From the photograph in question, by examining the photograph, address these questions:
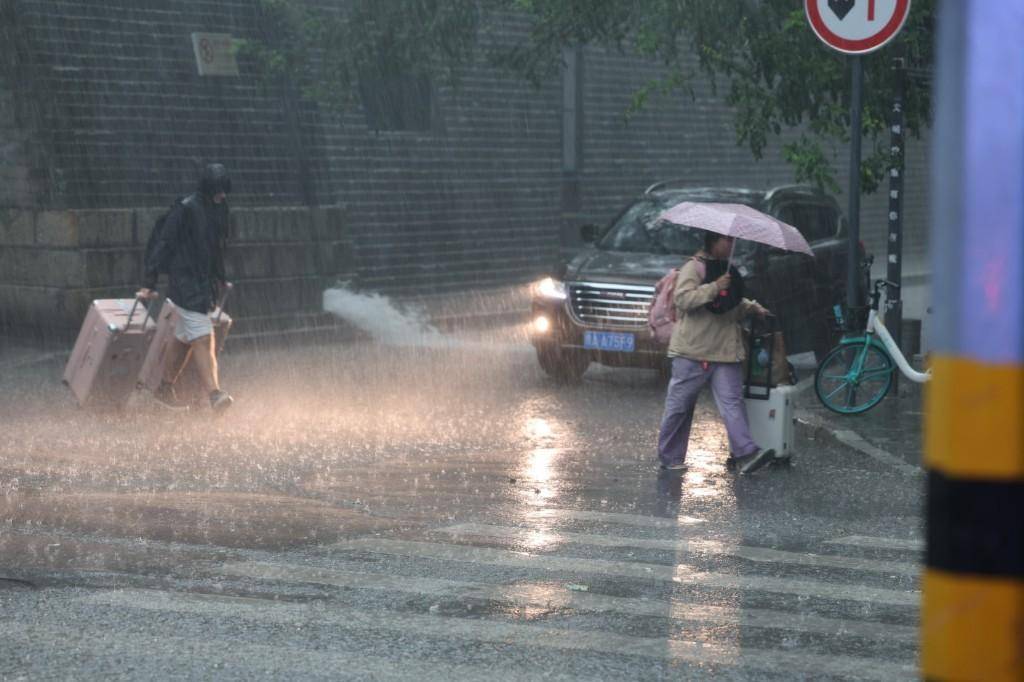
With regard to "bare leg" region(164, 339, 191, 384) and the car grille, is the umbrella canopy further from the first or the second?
"bare leg" region(164, 339, 191, 384)

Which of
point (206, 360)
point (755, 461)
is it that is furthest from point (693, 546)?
point (206, 360)

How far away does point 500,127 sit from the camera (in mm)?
24094

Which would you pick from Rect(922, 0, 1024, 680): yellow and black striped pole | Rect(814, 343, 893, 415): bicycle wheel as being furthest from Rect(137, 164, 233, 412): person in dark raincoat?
Rect(922, 0, 1024, 680): yellow and black striped pole

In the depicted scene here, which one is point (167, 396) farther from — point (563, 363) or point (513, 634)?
point (513, 634)

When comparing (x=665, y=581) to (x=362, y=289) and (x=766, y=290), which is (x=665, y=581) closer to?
Answer: (x=766, y=290)

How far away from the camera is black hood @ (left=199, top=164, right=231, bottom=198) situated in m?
12.5

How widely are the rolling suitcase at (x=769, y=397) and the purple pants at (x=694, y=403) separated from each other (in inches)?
5.8

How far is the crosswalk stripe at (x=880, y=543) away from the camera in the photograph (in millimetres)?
7617

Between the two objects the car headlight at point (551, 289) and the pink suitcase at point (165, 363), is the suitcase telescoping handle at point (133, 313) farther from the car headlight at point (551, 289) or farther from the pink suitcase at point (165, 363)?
the car headlight at point (551, 289)

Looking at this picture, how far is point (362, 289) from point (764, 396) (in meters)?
12.2

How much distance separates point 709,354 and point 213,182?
4446mm

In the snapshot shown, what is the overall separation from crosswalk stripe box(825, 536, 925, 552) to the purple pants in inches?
79.3

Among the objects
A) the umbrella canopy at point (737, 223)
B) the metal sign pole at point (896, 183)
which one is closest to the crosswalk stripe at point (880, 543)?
the umbrella canopy at point (737, 223)

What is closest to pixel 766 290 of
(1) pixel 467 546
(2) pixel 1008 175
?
(1) pixel 467 546
